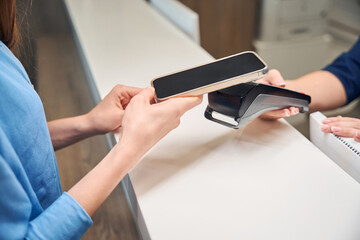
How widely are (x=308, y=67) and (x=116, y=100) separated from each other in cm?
181

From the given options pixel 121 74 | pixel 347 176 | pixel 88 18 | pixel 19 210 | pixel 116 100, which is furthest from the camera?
pixel 88 18

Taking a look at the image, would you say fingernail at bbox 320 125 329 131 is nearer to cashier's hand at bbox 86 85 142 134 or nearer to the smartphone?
the smartphone

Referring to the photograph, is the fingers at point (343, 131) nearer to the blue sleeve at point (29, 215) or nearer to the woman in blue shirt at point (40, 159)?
the woman in blue shirt at point (40, 159)

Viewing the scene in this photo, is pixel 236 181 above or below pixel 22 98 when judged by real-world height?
below

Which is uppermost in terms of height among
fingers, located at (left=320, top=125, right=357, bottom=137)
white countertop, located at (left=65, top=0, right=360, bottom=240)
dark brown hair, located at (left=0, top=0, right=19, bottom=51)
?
dark brown hair, located at (left=0, top=0, right=19, bottom=51)

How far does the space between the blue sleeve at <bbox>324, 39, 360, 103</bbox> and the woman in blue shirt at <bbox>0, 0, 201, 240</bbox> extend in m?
0.59

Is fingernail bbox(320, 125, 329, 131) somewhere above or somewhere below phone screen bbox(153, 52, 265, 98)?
below

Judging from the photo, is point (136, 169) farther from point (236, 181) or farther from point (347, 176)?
point (347, 176)

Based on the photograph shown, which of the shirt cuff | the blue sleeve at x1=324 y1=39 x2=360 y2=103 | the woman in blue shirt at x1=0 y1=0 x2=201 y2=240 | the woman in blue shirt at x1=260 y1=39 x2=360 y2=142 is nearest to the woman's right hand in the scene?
the woman in blue shirt at x1=0 y1=0 x2=201 y2=240

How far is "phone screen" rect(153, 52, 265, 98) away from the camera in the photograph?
1.68 feet

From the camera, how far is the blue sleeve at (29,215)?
1.19 feet

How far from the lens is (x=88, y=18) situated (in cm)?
124

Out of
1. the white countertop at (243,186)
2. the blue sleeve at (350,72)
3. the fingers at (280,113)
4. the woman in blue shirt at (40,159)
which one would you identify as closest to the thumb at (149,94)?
the woman in blue shirt at (40,159)

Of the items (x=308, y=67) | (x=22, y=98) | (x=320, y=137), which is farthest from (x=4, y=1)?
(x=308, y=67)
